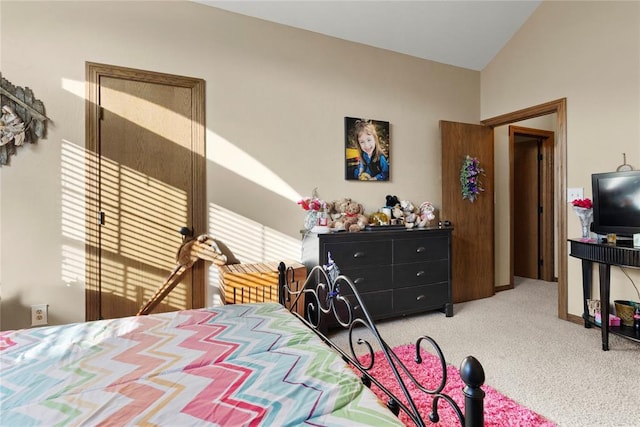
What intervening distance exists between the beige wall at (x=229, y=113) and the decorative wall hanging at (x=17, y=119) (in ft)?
0.17

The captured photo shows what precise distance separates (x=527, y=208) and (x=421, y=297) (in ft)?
10.1

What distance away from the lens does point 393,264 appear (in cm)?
319

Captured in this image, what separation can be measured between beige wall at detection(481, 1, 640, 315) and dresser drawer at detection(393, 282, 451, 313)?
3.89 ft

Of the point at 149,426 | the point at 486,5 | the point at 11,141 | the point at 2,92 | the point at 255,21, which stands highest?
the point at 486,5

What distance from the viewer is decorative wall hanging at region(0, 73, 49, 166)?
7.55 feet

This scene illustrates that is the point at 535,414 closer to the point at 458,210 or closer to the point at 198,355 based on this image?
the point at 198,355

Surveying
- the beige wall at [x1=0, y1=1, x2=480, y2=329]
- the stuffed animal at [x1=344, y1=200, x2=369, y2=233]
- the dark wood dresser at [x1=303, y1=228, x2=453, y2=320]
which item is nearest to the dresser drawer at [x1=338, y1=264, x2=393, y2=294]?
the dark wood dresser at [x1=303, y1=228, x2=453, y2=320]

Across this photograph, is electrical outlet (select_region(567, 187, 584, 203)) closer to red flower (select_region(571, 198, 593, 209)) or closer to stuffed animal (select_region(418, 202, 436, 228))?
red flower (select_region(571, 198, 593, 209))

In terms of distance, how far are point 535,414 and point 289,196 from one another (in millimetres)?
2340

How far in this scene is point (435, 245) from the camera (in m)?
3.43

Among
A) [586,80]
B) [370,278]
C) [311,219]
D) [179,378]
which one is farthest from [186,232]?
[586,80]

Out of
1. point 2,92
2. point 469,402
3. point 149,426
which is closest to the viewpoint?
point 469,402

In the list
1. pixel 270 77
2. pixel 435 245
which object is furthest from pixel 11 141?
pixel 435 245

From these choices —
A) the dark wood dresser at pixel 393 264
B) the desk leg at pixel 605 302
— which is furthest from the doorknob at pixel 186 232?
the desk leg at pixel 605 302
